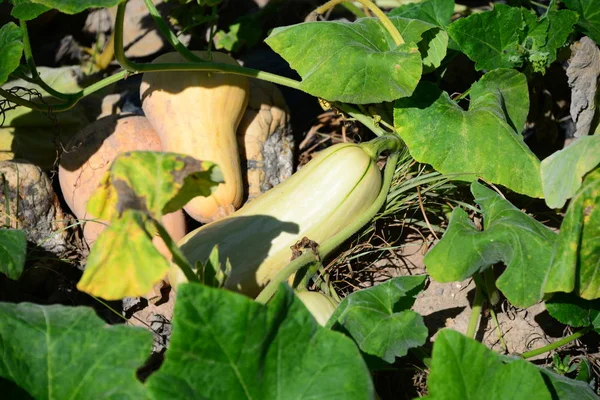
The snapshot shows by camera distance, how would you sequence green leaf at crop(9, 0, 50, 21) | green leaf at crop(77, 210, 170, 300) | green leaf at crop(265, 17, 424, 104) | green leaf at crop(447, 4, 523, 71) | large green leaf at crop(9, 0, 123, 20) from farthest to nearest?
green leaf at crop(447, 4, 523, 71)
green leaf at crop(265, 17, 424, 104)
green leaf at crop(9, 0, 50, 21)
large green leaf at crop(9, 0, 123, 20)
green leaf at crop(77, 210, 170, 300)

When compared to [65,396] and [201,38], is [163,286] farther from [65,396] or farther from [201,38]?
[201,38]

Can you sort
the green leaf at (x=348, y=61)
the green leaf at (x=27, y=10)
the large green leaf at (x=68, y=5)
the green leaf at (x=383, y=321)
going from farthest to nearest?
the green leaf at (x=348, y=61)
the green leaf at (x=27, y=10)
the large green leaf at (x=68, y=5)
the green leaf at (x=383, y=321)

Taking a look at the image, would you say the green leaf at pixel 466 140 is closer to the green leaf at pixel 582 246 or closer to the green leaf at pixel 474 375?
the green leaf at pixel 582 246

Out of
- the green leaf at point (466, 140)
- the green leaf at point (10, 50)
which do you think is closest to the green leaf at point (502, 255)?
the green leaf at point (466, 140)

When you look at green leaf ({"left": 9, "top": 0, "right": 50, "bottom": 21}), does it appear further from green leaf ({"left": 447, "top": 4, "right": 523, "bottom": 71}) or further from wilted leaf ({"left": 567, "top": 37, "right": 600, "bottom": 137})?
wilted leaf ({"left": 567, "top": 37, "right": 600, "bottom": 137})

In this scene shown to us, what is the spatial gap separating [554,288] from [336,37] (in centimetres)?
85

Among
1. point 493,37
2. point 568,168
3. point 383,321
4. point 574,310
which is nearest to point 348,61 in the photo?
point 493,37

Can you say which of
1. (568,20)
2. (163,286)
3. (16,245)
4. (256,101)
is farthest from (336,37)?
(16,245)

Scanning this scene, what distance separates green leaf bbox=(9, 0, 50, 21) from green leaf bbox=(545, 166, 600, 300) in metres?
1.30

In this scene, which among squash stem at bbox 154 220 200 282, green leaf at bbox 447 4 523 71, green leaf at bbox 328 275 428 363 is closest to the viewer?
squash stem at bbox 154 220 200 282

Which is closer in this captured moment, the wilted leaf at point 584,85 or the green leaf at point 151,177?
the green leaf at point 151,177

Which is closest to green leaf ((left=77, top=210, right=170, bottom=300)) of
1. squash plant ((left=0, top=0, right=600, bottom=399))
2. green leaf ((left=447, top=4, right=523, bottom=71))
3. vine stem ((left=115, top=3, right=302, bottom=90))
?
squash plant ((left=0, top=0, right=600, bottom=399))

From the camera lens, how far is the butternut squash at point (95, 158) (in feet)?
6.88

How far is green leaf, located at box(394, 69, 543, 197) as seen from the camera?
6.18 feet
